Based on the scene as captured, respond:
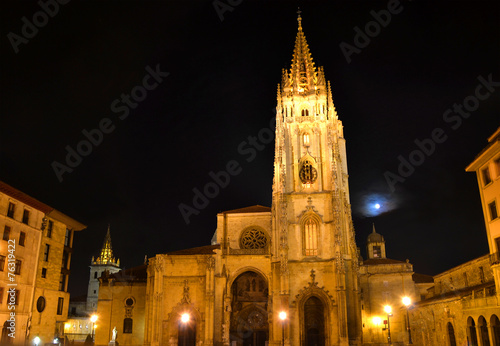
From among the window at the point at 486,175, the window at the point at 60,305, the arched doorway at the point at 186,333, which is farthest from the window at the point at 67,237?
the window at the point at 486,175

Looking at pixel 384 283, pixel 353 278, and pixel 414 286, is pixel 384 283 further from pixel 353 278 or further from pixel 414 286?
pixel 353 278

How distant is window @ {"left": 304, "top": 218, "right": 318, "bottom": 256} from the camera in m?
41.5

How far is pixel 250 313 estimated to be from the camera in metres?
43.0

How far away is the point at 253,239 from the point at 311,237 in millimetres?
7649

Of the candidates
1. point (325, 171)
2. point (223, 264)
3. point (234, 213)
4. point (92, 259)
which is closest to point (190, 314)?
point (223, 264)

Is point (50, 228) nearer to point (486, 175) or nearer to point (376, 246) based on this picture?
point (486, 175)

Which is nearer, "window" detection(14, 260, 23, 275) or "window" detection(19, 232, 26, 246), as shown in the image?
"window" detection(14, 260, 23, 275)

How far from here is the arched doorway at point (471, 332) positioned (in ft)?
83.3

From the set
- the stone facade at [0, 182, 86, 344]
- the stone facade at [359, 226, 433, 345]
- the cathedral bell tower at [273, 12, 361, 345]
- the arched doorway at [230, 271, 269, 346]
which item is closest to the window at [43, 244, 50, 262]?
the stone facade at [0, 182, 86, 344]

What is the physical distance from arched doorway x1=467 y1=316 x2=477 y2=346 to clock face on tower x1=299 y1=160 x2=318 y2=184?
2098cm

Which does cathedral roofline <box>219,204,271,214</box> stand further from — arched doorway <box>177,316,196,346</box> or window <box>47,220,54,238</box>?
window <box>47,220,54,238</box>

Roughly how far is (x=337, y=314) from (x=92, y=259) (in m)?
77.2

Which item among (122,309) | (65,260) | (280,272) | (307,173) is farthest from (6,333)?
(307,173)

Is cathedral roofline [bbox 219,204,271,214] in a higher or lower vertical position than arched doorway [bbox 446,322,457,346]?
higher
